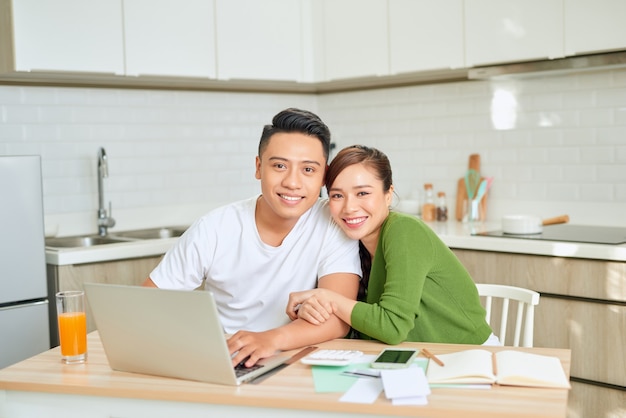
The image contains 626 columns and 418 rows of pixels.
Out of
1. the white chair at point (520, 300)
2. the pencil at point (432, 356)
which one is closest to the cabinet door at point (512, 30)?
the white chair at point (520, 300)

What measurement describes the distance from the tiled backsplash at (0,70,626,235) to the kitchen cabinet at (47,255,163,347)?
597 mm

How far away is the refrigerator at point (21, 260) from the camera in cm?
323

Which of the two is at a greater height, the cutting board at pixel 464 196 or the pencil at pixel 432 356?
the cutting board at pixel 464 196

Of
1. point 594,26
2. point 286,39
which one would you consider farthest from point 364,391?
point 286,39

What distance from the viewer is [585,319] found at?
10.6ft

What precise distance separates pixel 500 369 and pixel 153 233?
2.89m

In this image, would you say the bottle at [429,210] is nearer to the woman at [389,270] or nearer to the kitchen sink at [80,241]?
the kitchen sink at [80,241]

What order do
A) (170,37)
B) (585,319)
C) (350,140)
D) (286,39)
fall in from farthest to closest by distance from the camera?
(350,140), (286,39), (170,37), (585,319)

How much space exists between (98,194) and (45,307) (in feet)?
2.96

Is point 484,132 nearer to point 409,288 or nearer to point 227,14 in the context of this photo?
point 227,14


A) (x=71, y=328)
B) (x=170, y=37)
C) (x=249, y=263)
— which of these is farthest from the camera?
(x=170, y=37)

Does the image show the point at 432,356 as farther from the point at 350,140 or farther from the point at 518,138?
the point at 350,140

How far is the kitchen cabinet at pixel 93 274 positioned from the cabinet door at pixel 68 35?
0.91 meters

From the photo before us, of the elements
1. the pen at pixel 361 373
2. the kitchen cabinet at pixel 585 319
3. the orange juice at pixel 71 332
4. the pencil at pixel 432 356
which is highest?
the orange juice at pixel 71 332
